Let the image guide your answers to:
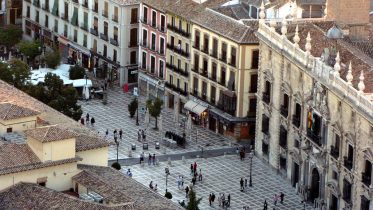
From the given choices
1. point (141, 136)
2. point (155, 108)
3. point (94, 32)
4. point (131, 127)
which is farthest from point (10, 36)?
point (141, 136)

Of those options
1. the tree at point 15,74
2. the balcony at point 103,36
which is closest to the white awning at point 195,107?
the tree at point 15,74

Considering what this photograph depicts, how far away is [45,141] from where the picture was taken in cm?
11494

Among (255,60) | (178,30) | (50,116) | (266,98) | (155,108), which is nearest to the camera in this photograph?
(50,116)

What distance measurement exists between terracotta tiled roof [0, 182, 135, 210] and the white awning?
4769 cm

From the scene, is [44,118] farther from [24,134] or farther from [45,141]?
[45,141]

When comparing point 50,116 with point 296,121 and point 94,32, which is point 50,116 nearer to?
point 296,121

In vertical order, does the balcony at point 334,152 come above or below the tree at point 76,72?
above

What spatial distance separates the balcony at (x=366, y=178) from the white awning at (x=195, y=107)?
3524cm

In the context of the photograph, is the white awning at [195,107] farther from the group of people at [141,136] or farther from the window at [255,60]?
the window at [255,60]

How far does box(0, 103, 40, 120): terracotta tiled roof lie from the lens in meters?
123

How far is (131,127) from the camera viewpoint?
160 meters

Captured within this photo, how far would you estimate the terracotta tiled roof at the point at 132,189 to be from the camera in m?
110

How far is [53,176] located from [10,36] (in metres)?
76.0

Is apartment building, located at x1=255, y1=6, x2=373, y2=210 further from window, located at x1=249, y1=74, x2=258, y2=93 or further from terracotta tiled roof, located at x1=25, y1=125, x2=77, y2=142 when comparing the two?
terracotta tiled roof, located at x1=25, y1=125, x2=77, y2=142
